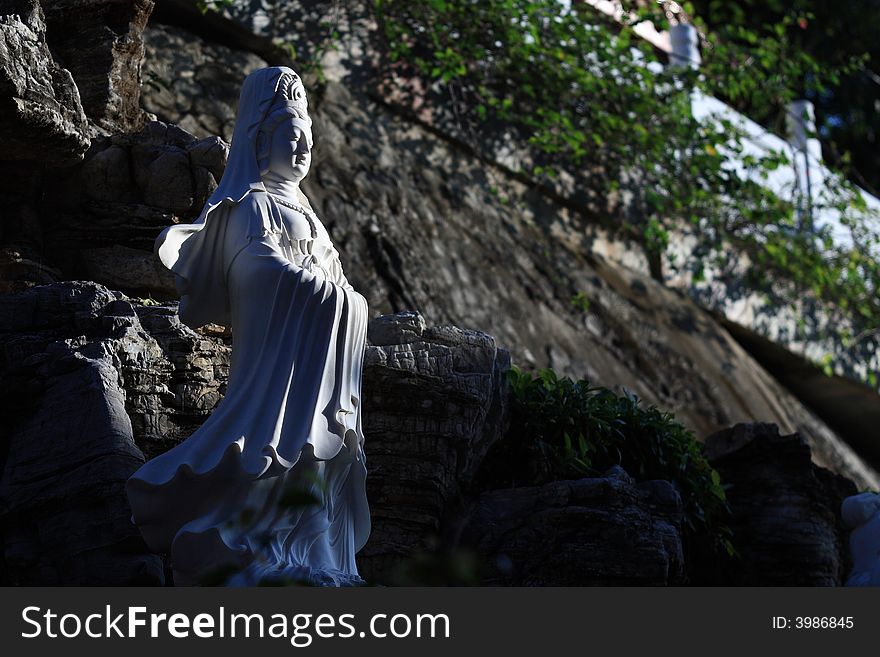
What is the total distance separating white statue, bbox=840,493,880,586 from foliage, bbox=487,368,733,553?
2.70 feet

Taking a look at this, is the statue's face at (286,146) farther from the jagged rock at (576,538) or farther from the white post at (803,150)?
the white post at (803,150)

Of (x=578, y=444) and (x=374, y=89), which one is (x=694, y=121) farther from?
(x=578, y=444)

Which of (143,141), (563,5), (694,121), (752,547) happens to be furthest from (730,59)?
(143,141)

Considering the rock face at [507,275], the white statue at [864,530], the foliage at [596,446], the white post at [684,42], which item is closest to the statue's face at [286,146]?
the foliage at [596,446]

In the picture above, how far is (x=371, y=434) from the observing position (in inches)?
257

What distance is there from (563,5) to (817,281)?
4318 mm

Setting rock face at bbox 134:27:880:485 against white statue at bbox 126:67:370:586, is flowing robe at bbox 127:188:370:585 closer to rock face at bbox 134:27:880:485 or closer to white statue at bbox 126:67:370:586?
white statue at bbox 126:67:370:586

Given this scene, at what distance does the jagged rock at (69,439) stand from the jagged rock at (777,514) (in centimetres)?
422

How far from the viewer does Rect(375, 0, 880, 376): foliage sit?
11953 millimetres

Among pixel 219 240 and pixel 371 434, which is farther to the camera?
pixel 371 434

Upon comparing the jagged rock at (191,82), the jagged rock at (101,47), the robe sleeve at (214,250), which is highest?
the jagged rock at (191,82)

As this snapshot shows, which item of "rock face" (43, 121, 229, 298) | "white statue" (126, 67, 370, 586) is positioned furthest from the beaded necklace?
"rock face" (43, 121, 229, 298)

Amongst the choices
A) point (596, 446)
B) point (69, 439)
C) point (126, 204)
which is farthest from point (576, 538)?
point (126, 204)

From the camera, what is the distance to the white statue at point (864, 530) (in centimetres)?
746
